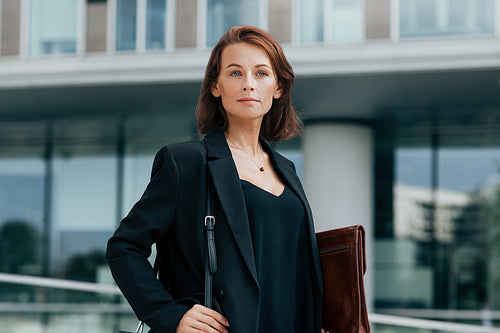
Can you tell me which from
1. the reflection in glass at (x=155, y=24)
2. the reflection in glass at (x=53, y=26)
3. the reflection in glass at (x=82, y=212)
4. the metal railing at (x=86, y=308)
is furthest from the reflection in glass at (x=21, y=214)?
the metal railing at (x=86, y=308)

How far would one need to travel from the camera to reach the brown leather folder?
2111 millimetres

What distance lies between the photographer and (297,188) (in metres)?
2.25

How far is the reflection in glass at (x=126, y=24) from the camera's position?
11320mm

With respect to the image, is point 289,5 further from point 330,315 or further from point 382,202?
point 330,315

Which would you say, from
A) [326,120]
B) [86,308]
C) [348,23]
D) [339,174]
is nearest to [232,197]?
[86,308]

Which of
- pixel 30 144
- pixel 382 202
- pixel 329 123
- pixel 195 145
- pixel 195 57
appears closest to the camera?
pixel 195 145

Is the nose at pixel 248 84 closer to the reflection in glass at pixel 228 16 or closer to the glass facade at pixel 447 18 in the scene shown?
the glass facade at pixel 447 18

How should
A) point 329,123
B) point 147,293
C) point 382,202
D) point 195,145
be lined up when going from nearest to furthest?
point 147,293 → point 195,145 → point 329,123 → point 382,202

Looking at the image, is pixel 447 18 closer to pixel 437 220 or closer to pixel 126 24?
pixel 437 220

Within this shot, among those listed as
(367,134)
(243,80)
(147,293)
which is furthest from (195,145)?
(367,134)

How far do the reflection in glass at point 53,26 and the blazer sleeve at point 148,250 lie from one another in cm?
1012

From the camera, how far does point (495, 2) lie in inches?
399

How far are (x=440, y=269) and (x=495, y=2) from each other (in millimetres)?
5050

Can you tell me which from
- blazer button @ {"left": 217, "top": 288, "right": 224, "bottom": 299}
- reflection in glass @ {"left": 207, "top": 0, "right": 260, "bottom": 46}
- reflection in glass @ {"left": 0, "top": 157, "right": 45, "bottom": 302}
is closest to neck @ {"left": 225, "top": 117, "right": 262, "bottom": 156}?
blazer button @ {"left": 217, "top": 288, "right": 224, "bottom": 299}
